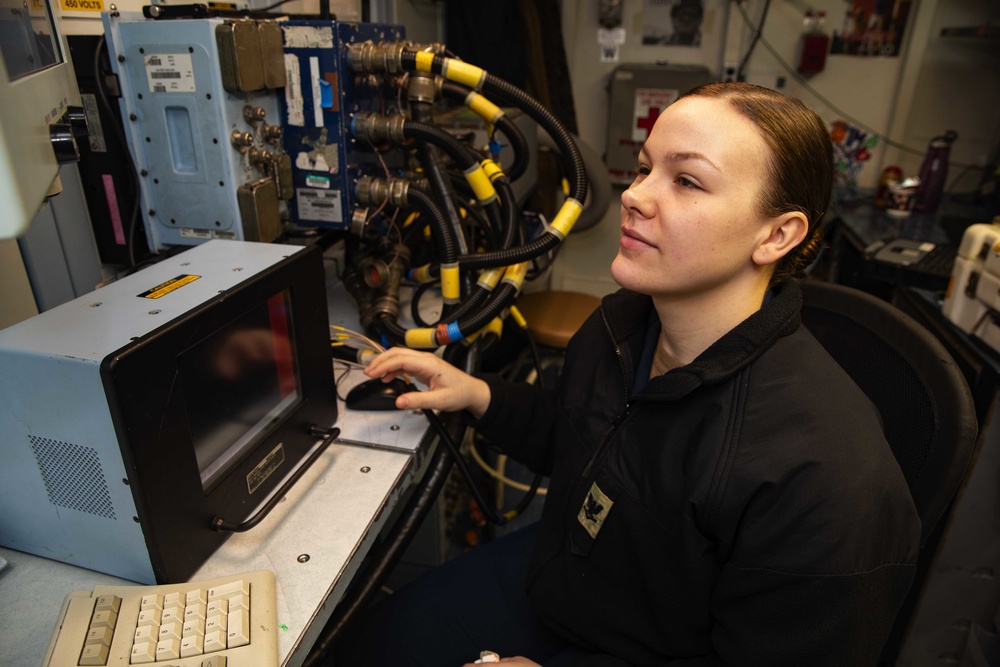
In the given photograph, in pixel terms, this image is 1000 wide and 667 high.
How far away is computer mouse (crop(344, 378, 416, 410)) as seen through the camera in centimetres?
117

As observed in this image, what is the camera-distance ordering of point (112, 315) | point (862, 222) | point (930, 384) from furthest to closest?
point (862, 222) → point (930, 384) → point (112, 315)

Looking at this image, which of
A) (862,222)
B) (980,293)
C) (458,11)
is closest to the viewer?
(980,293)

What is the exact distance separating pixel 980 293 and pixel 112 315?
1.68 meters

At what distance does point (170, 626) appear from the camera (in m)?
0.71

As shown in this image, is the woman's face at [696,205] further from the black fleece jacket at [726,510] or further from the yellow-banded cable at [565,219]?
the yellow-banded cable at [565,219]

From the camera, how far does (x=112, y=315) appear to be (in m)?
0.75

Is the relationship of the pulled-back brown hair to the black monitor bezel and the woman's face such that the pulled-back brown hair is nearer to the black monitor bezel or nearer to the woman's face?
the woman's face

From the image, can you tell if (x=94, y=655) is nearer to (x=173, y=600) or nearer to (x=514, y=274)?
(x=173, y=600)

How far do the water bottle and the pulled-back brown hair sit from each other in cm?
209

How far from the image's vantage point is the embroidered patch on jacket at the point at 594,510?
895 millimetres

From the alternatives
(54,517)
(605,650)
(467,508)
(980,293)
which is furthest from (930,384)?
(467,508)

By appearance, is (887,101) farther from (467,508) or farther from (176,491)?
(176,491)

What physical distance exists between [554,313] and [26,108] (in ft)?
6.09

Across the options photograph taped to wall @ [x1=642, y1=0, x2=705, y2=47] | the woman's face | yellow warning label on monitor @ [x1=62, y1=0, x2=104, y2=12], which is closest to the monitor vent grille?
the woman's face
